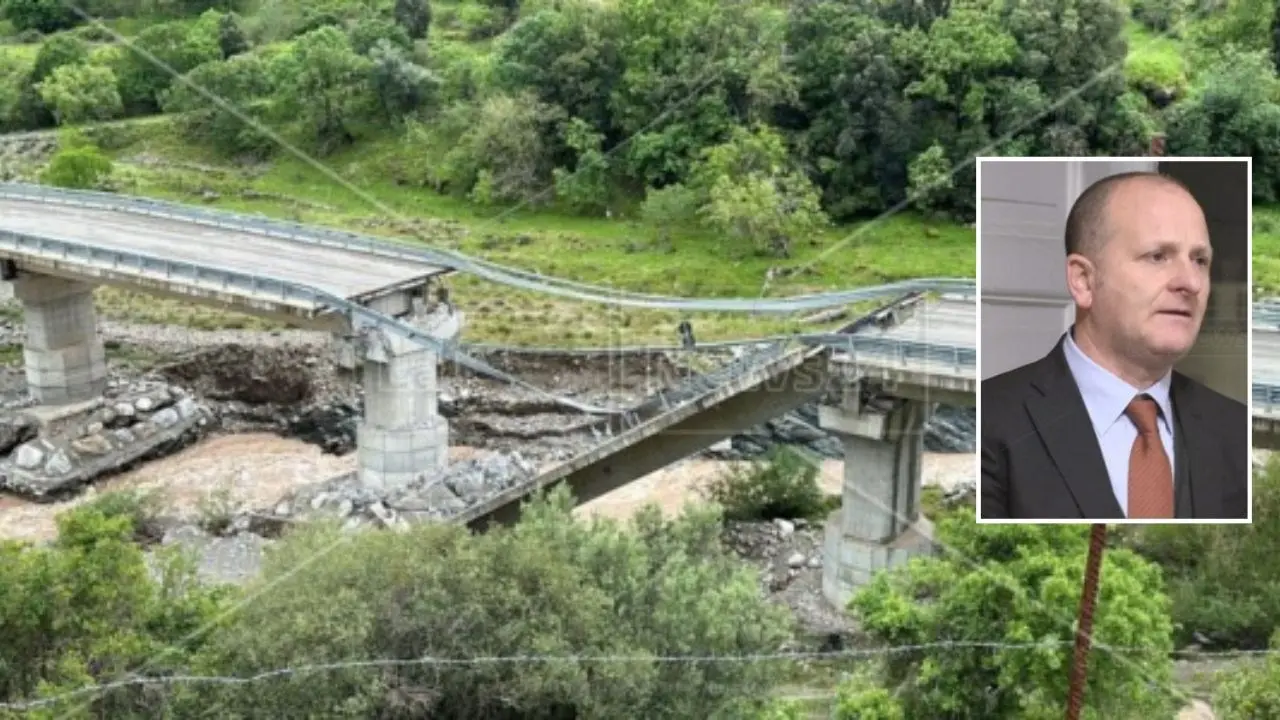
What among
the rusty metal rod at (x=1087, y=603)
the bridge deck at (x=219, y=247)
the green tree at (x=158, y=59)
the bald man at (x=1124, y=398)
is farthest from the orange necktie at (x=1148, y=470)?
the green tree at (x=158, y=59)

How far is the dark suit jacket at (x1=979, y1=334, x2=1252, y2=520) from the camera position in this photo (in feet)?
40.4

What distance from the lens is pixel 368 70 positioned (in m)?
60.6

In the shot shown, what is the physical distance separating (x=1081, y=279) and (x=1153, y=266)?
609mm

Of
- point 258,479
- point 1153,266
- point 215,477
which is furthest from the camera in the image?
point 215,477

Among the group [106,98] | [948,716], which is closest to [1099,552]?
[948,716]

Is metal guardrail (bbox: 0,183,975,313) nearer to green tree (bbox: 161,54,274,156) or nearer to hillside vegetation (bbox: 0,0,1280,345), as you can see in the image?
hillside vegetation (bbox: 0,0,1280,345)

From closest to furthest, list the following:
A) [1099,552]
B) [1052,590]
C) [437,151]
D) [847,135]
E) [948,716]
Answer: [1099,552], [1052,590], [948,716], [847,135], [437,151]

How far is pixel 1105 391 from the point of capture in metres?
12.4

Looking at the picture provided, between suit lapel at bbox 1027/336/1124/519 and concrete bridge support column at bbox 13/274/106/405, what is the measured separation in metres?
31.7

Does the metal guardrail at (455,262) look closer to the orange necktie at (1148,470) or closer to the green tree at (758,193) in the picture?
the green tree at (758,193)

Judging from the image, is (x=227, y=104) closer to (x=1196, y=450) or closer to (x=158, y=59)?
(x=158, y=59)

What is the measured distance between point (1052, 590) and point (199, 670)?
10.2m

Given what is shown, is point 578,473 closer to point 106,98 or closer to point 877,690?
point 877,690

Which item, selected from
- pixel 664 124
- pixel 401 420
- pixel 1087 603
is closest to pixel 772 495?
pixel 401 420
